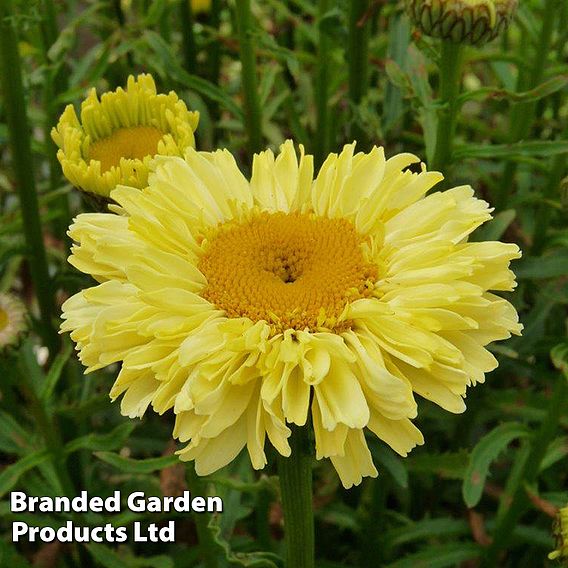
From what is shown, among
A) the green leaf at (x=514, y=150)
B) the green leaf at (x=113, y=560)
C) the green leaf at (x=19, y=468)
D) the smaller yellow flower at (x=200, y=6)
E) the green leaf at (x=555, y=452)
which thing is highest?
the smaller yellow flower at (x=200, y=6)

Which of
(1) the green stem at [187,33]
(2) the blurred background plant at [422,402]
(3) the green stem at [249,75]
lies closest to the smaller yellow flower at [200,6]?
(2) the blurred background plant at [422,402]

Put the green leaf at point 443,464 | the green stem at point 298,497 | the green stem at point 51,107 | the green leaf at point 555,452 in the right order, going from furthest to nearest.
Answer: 1. the green stem at point 51,107
2. the green leaf at point 443,464
3. the green leaf at point 555,452
4. the green stem at point 298,497

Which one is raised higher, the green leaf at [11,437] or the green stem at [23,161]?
the green stem at [23,161]

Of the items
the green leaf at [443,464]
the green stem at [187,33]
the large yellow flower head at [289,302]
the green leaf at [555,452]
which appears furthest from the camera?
the green stem at [187,33]

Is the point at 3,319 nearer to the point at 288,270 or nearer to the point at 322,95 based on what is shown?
the point at 288,270

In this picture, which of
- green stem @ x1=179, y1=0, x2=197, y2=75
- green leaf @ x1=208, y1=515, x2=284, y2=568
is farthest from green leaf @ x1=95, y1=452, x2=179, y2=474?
green stem @ x1=179, y1=0, x2=197, y2=75

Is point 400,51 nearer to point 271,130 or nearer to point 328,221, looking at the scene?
point 271,130

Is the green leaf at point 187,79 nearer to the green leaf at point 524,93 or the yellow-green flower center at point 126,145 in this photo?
the yellow-green flower center at point 126,145

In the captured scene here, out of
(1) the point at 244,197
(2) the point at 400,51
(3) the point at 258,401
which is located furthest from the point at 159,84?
(3) the point at 258,401
